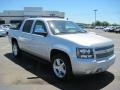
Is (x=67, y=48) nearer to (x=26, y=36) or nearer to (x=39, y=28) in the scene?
(x=39, y=28)

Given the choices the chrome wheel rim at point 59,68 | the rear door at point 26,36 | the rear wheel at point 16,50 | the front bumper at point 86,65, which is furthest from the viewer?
the rear wheel at point 16,50

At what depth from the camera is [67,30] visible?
7984 mm

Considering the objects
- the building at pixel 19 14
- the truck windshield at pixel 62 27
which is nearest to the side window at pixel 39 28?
the truck windshield at pixel 62 27

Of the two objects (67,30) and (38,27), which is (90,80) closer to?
(67,30)

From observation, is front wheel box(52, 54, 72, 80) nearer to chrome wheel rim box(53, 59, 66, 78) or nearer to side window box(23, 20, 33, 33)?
chrome wheel rim box(53, 59, 66, 78)

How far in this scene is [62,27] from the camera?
809 cm

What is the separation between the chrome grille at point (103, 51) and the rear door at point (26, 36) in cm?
321

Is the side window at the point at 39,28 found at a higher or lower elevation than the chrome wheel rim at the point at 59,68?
higher

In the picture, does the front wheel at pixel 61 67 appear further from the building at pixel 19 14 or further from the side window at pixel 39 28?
the building at pixel 19 14

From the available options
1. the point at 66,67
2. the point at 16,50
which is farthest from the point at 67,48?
the point at 16,50

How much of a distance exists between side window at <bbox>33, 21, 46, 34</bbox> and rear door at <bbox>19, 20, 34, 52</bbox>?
437 millimetres

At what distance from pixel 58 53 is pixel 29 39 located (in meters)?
2.07

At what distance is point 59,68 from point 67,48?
32.3 inches

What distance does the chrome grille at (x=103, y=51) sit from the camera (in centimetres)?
645
